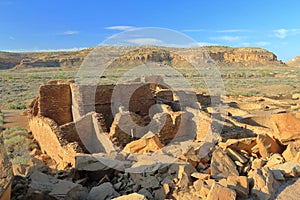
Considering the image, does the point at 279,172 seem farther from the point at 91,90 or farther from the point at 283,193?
the point at 91,90

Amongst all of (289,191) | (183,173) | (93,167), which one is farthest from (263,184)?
(93,167)

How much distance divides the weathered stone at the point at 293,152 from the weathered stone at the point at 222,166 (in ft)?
4.60

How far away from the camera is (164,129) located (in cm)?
935

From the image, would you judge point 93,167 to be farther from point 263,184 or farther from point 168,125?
point 168,125

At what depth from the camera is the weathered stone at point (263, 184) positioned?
4.25 metres

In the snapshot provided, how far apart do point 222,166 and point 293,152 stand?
182 cm

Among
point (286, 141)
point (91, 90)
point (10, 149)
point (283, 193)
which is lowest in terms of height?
point (10, 149)

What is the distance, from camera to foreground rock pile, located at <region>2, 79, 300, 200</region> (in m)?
4.48

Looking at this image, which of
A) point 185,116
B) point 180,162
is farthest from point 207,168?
point 185,116

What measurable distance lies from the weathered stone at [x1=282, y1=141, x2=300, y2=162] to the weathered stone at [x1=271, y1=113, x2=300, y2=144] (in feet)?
0.70

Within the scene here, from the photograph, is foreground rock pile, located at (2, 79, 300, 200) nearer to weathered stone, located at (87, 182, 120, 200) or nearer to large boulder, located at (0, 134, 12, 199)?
weathered stone, located at (87, 182, 120, 200)

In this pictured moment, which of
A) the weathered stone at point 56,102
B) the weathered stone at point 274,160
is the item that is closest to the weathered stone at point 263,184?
the weathered stone at point 274,160

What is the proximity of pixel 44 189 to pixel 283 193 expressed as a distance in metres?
3.97

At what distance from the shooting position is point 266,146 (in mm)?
6176
